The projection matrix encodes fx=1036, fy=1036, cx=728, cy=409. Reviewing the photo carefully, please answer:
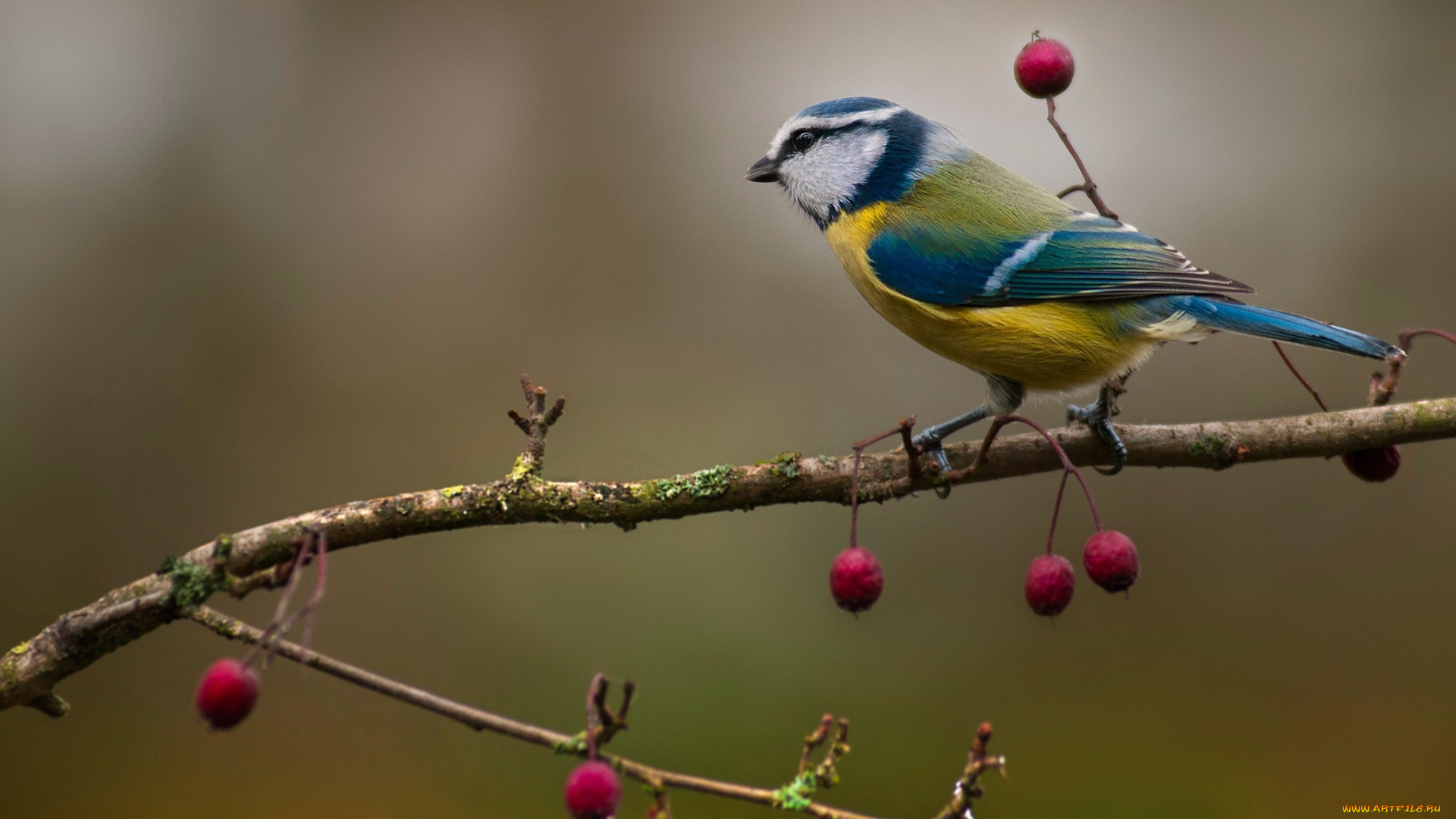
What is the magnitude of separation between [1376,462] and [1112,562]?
73 centimetres

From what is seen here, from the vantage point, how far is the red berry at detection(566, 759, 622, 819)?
39.6 inches

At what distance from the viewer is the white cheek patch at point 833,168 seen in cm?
237

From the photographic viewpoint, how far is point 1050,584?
1377 millimetres

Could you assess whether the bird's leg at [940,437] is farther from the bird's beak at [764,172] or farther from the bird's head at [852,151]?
the bird's beak at [764,172]

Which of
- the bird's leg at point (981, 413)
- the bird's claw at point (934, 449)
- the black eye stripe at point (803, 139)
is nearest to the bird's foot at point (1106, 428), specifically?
the bird's leg at point (981, 413)

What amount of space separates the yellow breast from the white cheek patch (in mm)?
297

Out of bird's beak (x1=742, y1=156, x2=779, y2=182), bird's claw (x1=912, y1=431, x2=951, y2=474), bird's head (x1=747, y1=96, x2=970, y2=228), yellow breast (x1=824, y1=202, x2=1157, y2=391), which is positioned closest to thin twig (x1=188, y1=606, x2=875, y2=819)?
bird's claw (x1=912, y1=431, x2=951, y2=474)

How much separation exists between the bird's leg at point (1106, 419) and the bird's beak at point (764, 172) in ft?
3.05

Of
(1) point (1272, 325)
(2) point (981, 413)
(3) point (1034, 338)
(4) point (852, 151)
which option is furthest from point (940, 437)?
(4) point (852, 151)

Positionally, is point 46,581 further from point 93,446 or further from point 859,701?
point 859,701

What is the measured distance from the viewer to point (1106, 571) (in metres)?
1.38

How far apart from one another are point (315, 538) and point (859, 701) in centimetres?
195

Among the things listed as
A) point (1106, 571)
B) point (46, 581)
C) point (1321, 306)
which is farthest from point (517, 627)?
point (1321, 306)

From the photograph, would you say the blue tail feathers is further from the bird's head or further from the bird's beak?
the bird's beak
